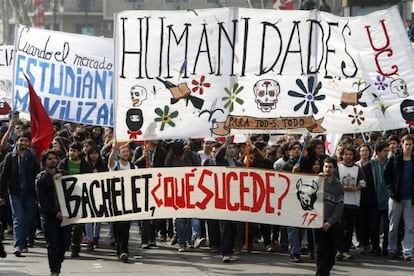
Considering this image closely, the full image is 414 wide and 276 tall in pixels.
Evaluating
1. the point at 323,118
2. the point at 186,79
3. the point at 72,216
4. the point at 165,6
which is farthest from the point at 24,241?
the point at 165,6

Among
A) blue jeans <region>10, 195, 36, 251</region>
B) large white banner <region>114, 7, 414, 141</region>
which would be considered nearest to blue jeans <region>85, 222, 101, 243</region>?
blue jeans <region>10, 195, 36, 251</region>

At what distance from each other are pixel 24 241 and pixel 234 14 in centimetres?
413

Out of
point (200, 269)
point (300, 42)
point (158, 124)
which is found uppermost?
point (300, 42)

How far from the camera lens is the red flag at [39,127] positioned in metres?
16.0

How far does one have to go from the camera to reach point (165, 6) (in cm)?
9075

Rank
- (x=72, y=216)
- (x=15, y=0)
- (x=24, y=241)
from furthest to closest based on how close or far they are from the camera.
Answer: (x=15, y=0), (x=24, y=241), (x=72, y=216)

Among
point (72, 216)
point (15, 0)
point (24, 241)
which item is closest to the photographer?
point (72, 216)

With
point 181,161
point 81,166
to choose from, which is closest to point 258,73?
point 181,161

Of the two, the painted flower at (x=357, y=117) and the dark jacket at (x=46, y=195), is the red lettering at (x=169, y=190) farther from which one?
the painted flower at (x=357, y=117)

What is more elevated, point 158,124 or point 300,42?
point 300,42

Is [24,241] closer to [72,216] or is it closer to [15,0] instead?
[72,216]

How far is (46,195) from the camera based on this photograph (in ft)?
44.9

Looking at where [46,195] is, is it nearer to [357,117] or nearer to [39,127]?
[39,127]

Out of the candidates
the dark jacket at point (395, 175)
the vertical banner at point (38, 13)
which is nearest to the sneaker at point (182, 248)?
the dark jacket at point (395, 175)
